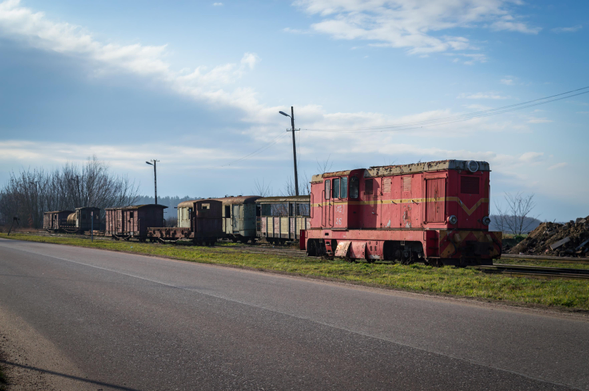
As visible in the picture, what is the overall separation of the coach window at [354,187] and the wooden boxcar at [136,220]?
25.7 metres

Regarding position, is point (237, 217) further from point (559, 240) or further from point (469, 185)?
point (469, 185)

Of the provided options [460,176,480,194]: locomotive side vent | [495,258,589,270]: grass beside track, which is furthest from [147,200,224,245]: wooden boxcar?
[460,176,480,194]: locomotive side vent

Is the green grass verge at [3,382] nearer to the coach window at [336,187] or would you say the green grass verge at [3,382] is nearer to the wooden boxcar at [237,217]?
the coach window at [336,187]

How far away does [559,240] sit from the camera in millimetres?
22297

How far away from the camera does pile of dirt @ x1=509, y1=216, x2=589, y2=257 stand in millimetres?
21328

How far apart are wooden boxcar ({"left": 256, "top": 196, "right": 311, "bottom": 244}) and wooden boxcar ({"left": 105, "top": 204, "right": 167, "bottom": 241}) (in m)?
11.9

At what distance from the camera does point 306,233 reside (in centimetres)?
2083

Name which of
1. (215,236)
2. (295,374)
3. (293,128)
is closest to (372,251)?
(295,374)

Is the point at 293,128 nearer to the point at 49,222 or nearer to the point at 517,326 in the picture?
the point at 517,326

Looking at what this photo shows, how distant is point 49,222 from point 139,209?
3434 cm

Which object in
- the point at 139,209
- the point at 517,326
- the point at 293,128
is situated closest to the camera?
the point at 517,326

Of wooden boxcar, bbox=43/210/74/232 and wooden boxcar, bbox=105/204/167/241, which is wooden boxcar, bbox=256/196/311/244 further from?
wooden boxcar, bbox=43/210/74/232

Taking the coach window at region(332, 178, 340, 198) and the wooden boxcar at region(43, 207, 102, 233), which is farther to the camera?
the wooden boxcar at region(43, 207, 102, 233)

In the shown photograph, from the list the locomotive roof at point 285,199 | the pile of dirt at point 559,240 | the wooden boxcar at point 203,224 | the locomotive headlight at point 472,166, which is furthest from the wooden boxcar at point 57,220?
the locomotive headlight at point 472,166
